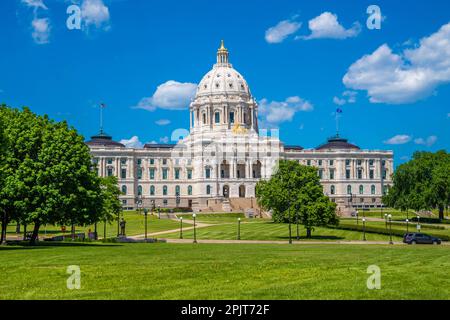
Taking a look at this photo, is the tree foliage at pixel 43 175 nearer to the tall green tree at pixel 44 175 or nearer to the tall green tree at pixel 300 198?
the tall green tree at pixel 44 175

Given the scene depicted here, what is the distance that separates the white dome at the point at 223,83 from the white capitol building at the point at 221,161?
28 cm

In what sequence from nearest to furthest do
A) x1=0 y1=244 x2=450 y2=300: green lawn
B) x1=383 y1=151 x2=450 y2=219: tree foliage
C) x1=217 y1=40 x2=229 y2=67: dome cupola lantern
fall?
1. x1=0 y1=244 x2=450 y2=300: green lawn
2. x1=383 y1=151 x2=450 y2=219: tree foliage
3. x1=217 y1=40 x2=229 y2=67: dome cupola lantern

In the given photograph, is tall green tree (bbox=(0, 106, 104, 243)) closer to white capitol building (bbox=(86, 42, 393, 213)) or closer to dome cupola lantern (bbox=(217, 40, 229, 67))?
white capitol building (bbox=(86, 42, 393, 213))

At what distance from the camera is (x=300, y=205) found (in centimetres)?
7631

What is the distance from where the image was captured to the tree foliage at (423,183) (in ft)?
339

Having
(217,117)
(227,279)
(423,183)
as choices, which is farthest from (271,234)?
(217,117)

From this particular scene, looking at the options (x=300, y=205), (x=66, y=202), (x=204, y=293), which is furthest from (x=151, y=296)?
(x=300, y=205)

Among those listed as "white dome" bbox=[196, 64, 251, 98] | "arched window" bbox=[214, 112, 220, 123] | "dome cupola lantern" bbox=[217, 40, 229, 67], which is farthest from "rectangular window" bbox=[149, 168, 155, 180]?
"dome cupola lantern" bbox=[217, 40, 229, 67]

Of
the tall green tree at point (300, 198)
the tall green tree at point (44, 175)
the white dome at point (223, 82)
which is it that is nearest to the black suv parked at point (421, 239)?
the tall green tree at point (300, 198)

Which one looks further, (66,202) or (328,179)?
(328,179)

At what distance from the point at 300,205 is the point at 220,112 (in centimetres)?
10239

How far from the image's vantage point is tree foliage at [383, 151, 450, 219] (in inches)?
4067

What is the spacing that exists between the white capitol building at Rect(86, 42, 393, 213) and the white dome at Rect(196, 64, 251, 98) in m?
0.28
